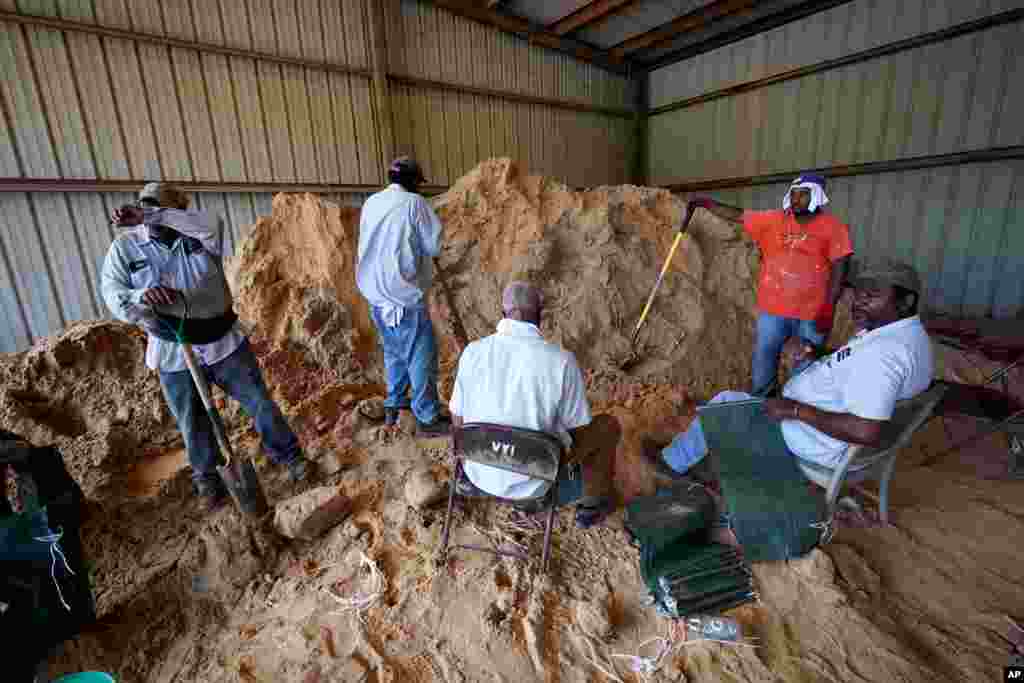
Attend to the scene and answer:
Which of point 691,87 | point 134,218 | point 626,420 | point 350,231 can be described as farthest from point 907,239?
point 134,218

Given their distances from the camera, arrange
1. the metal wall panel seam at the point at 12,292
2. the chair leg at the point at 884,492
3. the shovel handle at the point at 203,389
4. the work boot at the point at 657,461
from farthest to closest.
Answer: the metal wall panel seam at the point at 12,292 → the work boot at the point at 657,461 → the chair leg at the point at 884,492 → the shovel handle at the point at 203,389

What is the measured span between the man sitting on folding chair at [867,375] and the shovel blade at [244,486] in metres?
2.94

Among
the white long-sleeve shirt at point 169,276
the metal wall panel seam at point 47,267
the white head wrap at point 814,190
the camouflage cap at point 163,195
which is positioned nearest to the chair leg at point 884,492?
the white head wrap at point 814,190

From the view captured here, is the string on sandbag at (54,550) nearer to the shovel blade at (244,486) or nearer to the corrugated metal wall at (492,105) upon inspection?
the shovel blade at (244,486)

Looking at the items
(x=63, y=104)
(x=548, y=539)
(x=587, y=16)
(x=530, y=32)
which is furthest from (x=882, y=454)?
(x=530, y=32)

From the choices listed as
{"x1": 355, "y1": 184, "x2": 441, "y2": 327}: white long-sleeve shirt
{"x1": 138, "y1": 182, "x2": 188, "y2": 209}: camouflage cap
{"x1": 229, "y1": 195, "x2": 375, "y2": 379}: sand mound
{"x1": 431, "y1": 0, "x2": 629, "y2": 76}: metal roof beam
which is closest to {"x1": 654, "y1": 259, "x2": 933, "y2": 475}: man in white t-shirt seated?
{"x1": 355, "y1": 184, "x2": 441, "y2": 327}: white long-sleeve shirt

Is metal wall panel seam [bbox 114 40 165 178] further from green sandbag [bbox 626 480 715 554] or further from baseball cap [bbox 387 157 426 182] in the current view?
green sandbag [bbox 626 480 715 554]

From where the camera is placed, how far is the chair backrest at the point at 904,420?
7.52 ft

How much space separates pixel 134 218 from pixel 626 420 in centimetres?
345

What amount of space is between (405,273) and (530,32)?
25.6 ft

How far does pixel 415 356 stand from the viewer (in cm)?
354

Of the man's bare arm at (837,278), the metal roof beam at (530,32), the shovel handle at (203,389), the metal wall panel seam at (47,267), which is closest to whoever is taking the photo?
the shovel handle at (203,389)

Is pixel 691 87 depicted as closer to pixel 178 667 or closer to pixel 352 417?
pixel 352 417

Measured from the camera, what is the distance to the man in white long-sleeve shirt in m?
2.53
